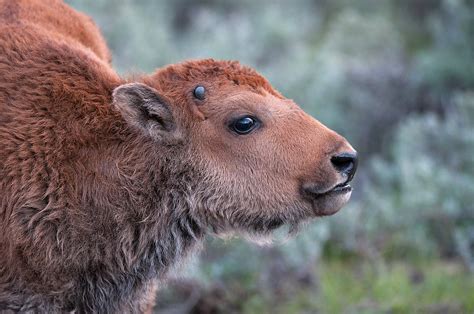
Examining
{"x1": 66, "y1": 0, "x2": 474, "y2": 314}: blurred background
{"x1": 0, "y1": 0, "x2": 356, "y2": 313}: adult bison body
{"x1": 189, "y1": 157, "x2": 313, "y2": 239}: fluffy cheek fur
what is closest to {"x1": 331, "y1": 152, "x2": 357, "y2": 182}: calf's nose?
{"x1": 0, "y1": 0, "x2": 356, "y2": 313}: adult bison body

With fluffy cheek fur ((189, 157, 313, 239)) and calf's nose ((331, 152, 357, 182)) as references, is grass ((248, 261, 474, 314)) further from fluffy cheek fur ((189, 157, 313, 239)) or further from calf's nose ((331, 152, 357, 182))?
calf's nose ((331, 152, 357, 182))

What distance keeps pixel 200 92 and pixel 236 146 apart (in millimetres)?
391

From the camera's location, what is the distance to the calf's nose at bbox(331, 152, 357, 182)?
15.4ft

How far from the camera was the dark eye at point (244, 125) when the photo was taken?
486 centimetres

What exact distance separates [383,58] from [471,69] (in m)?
2.15

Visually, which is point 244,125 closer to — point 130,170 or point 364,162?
point 130,170

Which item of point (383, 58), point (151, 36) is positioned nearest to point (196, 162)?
point (151, 36)

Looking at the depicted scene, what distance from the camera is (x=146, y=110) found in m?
4.79

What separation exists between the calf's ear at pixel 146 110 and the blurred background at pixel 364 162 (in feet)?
3.05

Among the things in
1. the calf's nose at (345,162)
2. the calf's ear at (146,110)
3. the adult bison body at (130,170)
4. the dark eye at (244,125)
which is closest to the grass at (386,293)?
the adult bison body at (130,170)

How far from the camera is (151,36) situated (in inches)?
446

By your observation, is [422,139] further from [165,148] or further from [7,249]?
[7,249]

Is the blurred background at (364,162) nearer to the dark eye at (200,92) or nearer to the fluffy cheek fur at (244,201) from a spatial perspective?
the fluffy cheek fur at (244,201)

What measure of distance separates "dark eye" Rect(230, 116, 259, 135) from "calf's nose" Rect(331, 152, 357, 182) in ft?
1.74
